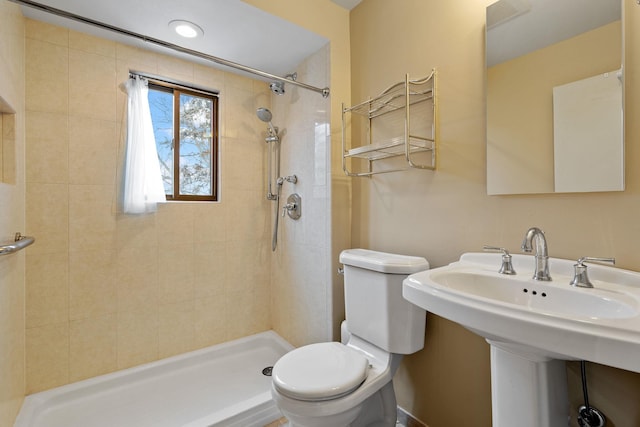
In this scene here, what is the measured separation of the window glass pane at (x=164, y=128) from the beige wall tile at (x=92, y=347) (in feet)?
3.03

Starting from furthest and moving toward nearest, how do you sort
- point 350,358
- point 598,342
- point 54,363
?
point 54,363
point 350,358
point 598,342

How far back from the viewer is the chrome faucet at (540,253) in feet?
3.00

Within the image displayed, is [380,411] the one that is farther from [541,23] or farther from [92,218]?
[92,218]

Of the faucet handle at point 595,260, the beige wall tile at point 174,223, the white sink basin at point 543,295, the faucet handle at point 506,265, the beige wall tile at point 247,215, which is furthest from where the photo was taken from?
the beige wall tile at point 247,215

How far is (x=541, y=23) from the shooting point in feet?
3.39

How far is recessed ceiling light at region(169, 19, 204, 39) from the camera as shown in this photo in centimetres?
163

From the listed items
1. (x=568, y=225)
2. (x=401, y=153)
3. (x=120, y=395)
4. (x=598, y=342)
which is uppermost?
(x=401, y=153)

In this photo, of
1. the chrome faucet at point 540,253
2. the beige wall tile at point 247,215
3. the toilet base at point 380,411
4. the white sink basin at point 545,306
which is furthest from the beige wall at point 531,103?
the beige wall tile at point 247,215

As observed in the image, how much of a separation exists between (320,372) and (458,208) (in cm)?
91

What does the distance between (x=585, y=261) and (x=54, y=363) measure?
2572mm

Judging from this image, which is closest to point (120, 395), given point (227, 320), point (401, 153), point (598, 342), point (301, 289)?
point (227, 320)

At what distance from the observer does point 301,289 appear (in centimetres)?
206

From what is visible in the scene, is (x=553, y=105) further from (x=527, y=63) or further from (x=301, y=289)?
(x=301, y=289)

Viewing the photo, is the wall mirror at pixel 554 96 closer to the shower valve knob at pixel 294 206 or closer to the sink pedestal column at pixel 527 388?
the sink pedestal column at pixel 527 388
